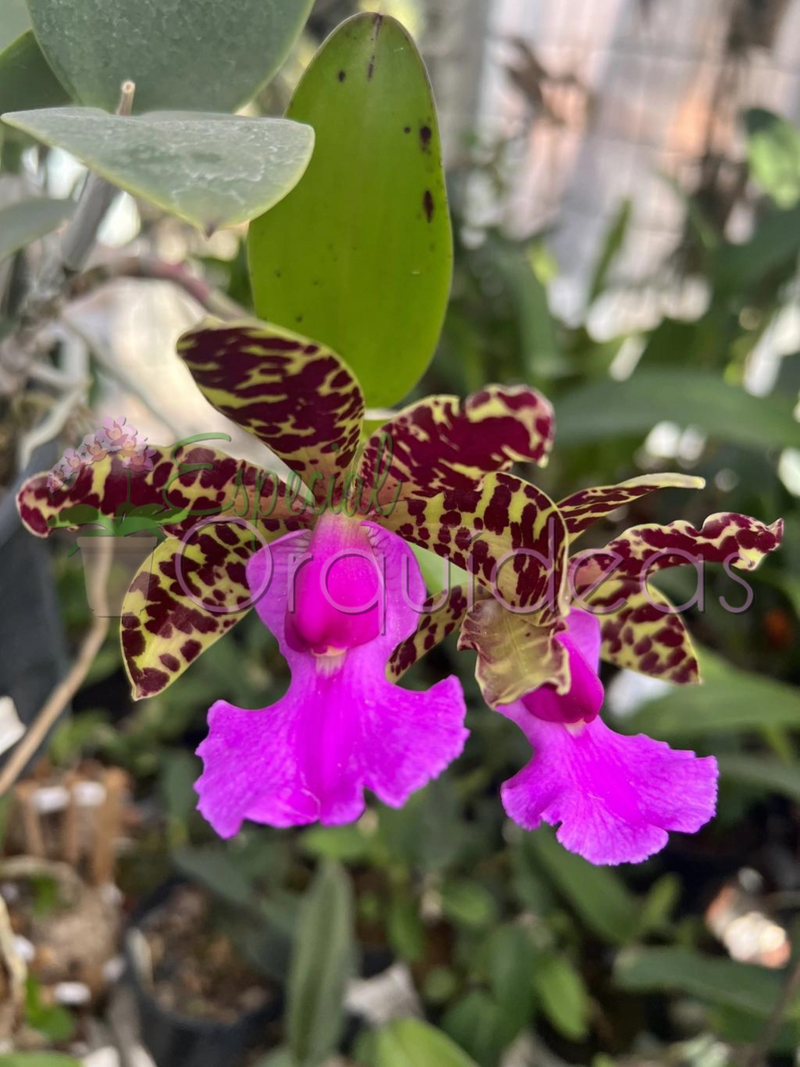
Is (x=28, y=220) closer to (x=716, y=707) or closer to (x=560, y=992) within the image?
(x=716, y=707)

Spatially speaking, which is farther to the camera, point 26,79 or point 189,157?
point 26,79

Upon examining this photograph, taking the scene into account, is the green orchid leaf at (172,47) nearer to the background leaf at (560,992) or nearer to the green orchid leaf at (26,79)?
the green orchid leaf at (26,79)

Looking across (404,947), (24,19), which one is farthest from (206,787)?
(404,947)

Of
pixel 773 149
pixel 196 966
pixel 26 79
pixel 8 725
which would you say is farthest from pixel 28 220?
pixel 773 149

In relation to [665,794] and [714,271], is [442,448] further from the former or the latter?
[714,271]

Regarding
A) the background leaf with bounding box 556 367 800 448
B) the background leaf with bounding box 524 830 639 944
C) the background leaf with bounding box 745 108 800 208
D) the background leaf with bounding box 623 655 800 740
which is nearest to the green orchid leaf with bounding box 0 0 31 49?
the background leaf with bounding box 556 367 800 448

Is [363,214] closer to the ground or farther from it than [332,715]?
farther from it
